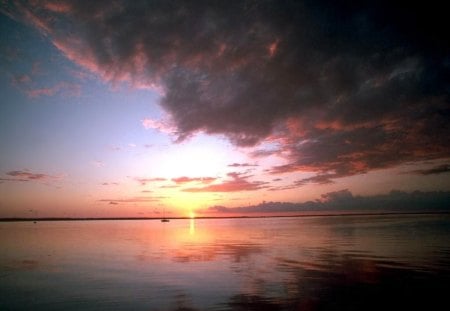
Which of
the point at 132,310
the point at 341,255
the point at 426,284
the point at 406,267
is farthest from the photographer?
the point at 341,255

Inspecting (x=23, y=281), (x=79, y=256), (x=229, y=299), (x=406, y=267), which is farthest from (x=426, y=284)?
(x=79, y=256)

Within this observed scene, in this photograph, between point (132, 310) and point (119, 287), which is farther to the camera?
point (119, 287)

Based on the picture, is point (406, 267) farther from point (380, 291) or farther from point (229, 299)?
point (229, 299)

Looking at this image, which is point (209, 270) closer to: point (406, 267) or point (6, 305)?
point (6, 305)

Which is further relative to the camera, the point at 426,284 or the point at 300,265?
the point at 300,265

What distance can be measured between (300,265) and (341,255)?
31.9ft

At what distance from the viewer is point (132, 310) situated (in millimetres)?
19109

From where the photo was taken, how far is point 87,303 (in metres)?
20.5

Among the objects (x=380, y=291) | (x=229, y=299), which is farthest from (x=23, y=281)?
(x=380, y=291)

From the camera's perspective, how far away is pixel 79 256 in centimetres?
4334

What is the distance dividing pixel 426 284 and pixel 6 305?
97.0 feet

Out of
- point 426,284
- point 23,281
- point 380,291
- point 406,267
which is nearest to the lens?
point 380,291

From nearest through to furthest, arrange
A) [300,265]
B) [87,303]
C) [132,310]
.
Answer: [132,310] < [87,303] < [300,265]

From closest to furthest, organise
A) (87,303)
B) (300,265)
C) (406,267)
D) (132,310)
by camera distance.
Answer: (132,310), (87,303), (406,267), (300,265)
